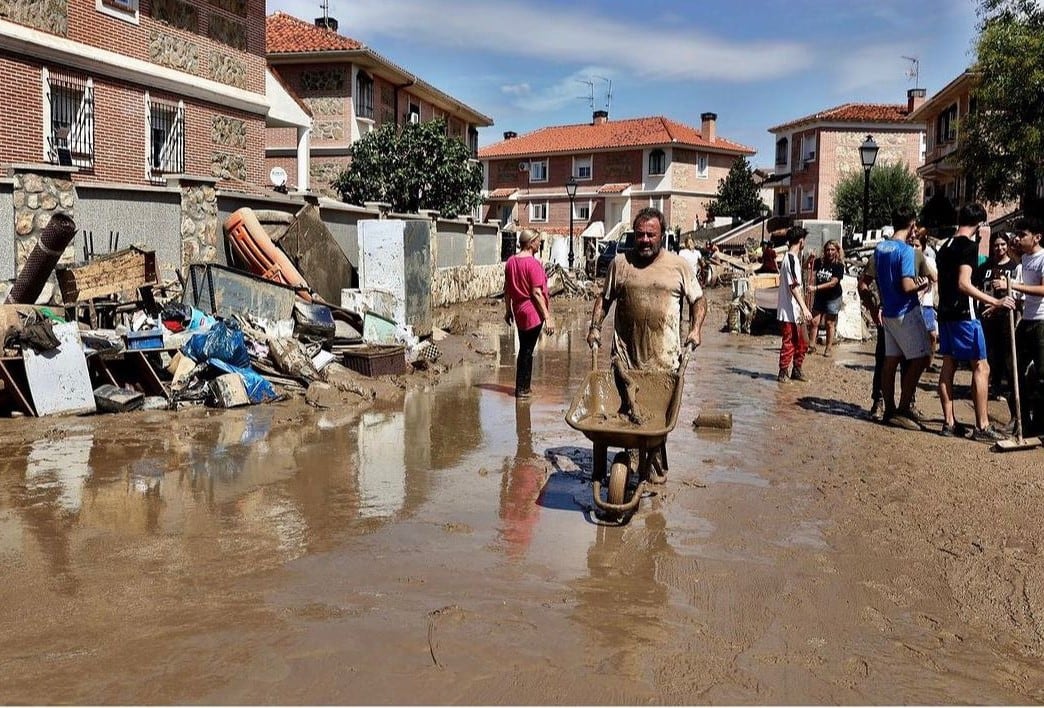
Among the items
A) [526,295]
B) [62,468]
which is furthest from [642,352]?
[62,468]

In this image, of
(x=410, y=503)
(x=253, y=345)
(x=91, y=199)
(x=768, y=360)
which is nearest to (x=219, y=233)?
(x=91, y=199)

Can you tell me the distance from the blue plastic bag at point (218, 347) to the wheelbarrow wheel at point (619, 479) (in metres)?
5.42

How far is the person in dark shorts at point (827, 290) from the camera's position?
13531 millimetres

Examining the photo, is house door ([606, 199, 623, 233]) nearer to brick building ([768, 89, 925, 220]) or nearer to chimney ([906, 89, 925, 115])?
brick building ([768, 89, 925, 220])

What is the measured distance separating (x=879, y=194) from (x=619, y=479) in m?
48.1

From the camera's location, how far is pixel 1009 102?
70.1ft

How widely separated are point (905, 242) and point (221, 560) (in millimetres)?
6696

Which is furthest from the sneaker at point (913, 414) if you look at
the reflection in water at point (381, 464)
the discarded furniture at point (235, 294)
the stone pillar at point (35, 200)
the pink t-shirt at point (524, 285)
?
the stone pillar at point (35, 200)

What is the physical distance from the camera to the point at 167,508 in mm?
6000

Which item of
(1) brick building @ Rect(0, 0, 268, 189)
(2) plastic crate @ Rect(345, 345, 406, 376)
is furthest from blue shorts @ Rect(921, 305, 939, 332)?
(1) brick building @ Rect(0, 0, 268, 189)

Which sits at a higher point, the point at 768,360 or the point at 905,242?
the point at 905,242

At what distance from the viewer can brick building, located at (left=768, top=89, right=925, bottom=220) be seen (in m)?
54.7

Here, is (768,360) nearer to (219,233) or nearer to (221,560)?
(219,233)

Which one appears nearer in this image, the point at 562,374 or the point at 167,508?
the point at 167,508
